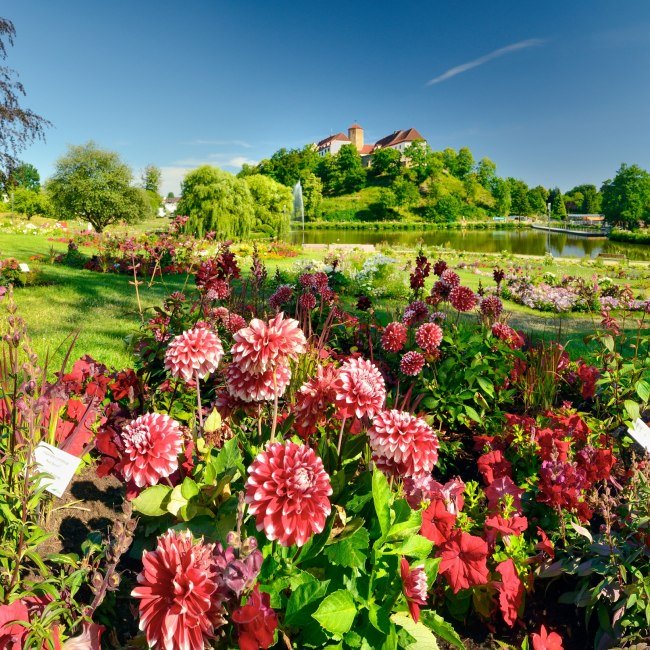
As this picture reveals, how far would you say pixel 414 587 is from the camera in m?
1.28

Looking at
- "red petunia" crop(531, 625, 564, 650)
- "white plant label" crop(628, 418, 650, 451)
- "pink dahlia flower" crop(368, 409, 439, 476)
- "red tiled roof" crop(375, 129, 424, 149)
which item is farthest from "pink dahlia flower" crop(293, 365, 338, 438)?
"red tiled roof" crop(375, 129, 424, 149)

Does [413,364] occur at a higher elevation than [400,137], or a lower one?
lower

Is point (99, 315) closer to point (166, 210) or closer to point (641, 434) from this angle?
point (641, 434)

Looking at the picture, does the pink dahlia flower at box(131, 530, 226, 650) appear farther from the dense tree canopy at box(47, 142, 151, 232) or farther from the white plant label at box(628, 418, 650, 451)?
the dense tree canopy at box(47, 142, 151, 232)

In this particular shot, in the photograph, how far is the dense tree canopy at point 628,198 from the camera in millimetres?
59375

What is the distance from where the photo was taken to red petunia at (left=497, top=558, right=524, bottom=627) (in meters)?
1.64

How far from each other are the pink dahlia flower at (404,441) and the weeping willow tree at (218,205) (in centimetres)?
2051

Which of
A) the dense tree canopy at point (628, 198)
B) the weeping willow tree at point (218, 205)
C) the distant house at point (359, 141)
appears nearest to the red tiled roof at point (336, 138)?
the distant house at point (359, 141)

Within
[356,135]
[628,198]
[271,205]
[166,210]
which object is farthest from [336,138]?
[166,210]

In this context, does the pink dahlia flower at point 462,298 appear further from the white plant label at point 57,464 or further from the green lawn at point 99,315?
the white plant label at point 57,464

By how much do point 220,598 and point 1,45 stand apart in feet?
73.7

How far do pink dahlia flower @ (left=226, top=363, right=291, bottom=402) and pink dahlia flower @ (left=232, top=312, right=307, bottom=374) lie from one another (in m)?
0.05

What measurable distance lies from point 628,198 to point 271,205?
167ft

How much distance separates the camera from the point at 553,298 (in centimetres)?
951
